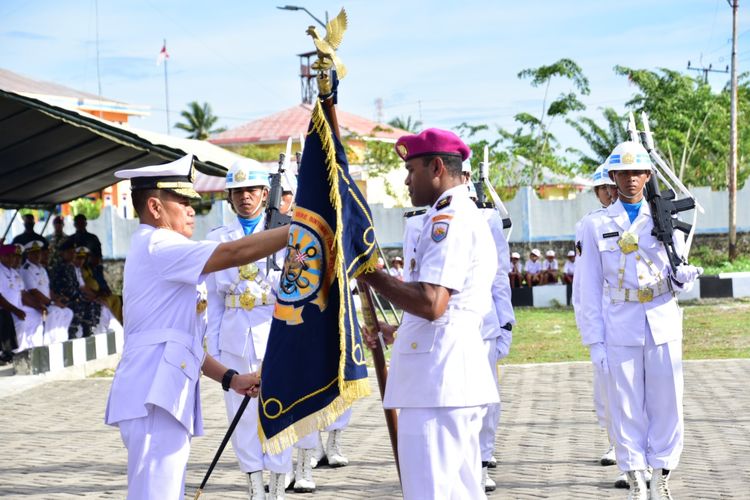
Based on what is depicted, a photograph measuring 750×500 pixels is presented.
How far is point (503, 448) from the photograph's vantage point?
8.86 m

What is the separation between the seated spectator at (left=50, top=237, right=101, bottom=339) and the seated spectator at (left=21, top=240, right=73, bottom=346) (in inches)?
7.9

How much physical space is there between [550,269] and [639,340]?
1828cm

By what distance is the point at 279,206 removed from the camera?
7.76m

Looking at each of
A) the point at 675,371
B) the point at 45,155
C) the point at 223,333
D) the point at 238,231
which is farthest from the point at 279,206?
the point at 45,155

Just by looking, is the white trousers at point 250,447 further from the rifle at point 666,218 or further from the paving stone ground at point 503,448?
the rifle at point 666,218

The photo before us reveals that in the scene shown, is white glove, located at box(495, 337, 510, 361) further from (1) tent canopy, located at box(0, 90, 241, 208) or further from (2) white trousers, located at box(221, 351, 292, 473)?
(1) tent canopy, located at box(0, 90, 241, 208)

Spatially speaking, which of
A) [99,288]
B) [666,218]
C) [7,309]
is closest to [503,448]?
[666,218]

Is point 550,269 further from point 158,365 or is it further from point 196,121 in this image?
point 196,121

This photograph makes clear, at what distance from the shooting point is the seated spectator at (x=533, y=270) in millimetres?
24797

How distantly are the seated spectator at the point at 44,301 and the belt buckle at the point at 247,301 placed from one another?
991 centimetres

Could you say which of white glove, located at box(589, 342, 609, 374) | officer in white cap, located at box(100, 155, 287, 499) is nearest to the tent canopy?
white glove, located at box(589, 342, 609, 374)

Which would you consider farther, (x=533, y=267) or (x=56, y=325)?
(x=533, y=267)

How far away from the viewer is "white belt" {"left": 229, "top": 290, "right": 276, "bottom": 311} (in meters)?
7.31

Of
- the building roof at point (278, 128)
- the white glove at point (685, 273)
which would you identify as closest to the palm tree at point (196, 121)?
the building roof at point (278, 128)
